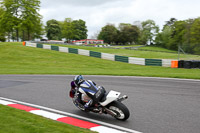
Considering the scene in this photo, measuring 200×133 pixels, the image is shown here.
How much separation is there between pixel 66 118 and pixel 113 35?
102 metres

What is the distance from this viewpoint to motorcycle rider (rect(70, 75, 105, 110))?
5473 millimetres

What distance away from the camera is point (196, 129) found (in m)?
4.67

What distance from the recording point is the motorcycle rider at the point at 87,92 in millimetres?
5473

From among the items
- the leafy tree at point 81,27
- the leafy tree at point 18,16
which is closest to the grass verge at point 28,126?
the leafy tree at point 18,16

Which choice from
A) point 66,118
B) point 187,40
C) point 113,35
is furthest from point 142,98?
point 113,35

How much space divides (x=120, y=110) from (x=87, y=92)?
107 centimetres

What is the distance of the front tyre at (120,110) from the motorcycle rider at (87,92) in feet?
1.40

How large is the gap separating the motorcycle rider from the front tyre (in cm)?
43

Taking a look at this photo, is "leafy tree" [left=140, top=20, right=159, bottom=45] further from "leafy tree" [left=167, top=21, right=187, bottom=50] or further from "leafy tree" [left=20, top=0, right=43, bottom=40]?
"leafy tree" [left=20, top=0, right=43, bottom=40]

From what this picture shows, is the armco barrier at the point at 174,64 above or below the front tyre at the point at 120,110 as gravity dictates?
above

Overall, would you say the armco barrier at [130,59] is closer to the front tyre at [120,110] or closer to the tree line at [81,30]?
the tree line at [81,30]

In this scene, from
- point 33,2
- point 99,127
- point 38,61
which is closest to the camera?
point 99,127

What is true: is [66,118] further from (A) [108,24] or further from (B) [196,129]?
(A) [108,24]

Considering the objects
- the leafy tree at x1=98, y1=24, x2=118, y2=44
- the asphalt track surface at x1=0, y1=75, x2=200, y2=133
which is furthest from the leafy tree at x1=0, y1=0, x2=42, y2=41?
the leafy tree at x1=98, y1=24, x2=118, y2=44
